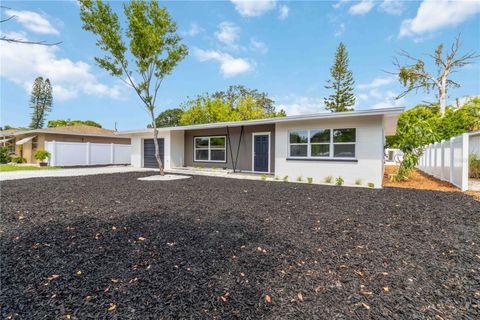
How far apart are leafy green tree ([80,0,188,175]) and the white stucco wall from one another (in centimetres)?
574

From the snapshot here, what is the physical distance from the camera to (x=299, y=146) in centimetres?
1008

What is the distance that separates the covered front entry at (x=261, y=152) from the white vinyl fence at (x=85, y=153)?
13.8 metres

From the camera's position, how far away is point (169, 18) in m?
9.60

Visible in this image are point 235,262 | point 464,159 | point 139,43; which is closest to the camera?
point 235,262

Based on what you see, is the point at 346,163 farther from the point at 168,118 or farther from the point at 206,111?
the point at 168,118

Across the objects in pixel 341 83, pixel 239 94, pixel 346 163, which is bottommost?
pixel 346 163

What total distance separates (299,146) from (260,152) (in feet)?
7.83

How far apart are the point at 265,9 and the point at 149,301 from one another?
11.7m

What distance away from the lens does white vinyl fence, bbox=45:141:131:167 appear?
54.3 ft

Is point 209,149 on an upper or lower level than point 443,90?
lower

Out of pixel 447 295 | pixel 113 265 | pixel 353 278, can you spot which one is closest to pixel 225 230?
pixel 113 265

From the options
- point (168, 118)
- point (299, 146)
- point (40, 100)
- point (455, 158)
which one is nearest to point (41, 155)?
point (299, 146)

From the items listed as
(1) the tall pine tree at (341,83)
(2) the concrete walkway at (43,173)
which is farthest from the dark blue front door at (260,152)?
(1) the tall pine tree at (341,83)

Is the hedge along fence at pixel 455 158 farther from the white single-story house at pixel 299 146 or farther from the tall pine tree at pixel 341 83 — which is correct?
the tall pine tree at pixel 341 83
